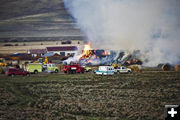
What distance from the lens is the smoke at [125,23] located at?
211ft

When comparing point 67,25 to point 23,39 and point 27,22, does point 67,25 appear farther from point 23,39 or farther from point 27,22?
point 23,39

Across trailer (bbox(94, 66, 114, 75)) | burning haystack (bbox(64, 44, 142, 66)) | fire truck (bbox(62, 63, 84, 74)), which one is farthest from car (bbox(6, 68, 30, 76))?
burning haystack (bbox(64, 44, 142, 66))

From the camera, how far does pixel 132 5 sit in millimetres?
72438

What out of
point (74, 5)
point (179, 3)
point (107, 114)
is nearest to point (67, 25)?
point (179, 3)

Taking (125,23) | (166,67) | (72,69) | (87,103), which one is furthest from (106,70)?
(125,23)

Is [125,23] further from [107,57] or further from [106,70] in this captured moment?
[106,70]

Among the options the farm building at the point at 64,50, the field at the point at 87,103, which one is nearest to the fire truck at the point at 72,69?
the field at the point at 87,103

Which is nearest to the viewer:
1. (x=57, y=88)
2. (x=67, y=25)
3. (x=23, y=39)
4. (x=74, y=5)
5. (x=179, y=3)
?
(x=57, y=88)

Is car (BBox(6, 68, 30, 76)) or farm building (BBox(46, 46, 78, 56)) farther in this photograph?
farm building (BBox(46, 46, 78, 56))

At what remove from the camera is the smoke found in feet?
211

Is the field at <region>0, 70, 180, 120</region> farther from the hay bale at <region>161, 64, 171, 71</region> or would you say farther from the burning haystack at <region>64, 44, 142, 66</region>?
the burning haystack at <region>64, 44, 142, 66</region>

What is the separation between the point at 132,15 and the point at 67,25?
121565mm

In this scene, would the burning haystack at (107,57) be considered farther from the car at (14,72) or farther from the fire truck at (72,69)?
the car at (14,72)

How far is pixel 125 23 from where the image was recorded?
6906cm
